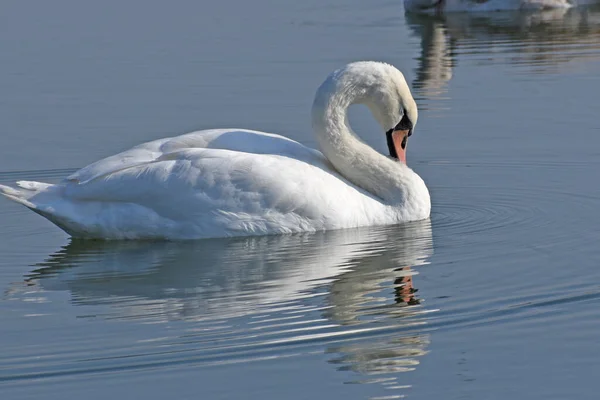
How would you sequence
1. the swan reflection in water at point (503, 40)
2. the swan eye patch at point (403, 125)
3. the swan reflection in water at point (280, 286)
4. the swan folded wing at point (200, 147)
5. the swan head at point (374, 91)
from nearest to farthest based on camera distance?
the swan reflection in water at point (280, 286) → the swan folded wing at point (200, 147) → the swan head at point (374, 91) → the swan eye patch at point (403, 125) → the swan reflection in water at point (503, 40)

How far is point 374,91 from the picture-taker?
10734 mm

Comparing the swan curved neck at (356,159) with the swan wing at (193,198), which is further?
the swan curved neck at (356,159)

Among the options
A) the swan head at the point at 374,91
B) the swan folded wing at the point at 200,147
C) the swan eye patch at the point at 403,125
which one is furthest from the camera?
the swan eye patch at the point at 403,125

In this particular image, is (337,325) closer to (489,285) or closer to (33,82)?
(489,285)

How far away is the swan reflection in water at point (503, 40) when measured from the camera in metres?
16.9

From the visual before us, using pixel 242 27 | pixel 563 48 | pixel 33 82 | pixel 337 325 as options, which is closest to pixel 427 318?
pixel 337 325

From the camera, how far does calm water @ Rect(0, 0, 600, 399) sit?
7.04m

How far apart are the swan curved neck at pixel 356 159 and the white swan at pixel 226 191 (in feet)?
0.04

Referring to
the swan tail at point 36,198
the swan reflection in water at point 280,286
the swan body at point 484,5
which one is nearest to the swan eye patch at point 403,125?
the swan reflection in water at point 280,286

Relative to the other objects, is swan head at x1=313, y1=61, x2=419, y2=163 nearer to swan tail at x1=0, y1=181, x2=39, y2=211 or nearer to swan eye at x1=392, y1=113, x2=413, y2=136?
swan eye at x1=392, y1=113, x2=413, y2=136

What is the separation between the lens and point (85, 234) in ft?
33.9

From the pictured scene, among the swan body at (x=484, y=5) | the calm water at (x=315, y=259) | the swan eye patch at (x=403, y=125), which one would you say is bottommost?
the swan body at (x=484, y=5)

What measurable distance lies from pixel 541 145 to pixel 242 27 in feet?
28.1

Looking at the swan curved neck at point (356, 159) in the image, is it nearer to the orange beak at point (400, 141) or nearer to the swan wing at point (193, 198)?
the orange beak at point (400, 141)
